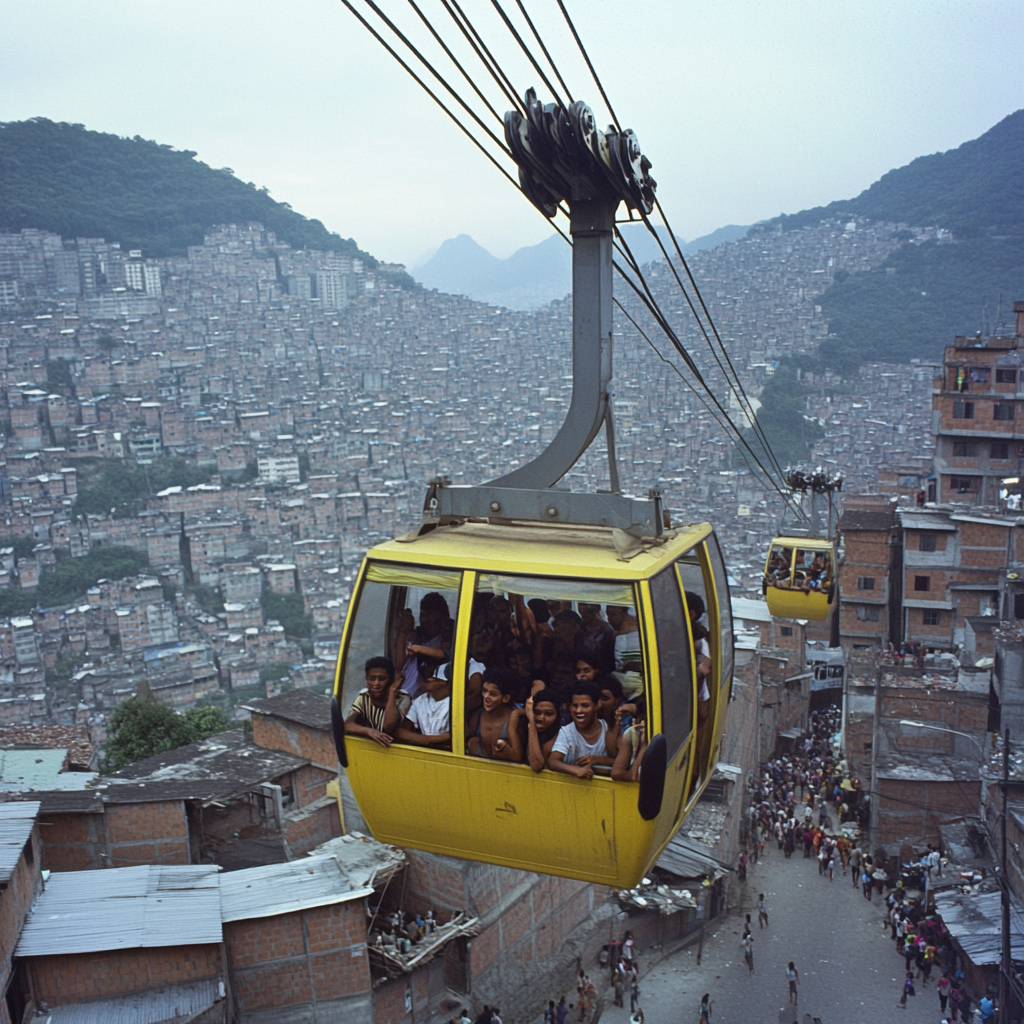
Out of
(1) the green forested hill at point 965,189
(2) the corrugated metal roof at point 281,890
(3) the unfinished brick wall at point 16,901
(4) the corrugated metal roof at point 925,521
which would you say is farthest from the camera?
(1) the green forested hill at point 965,189

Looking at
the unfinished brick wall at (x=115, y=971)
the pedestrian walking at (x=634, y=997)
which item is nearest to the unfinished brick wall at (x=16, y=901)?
the unfinished brick wall at (x=115, y=971)

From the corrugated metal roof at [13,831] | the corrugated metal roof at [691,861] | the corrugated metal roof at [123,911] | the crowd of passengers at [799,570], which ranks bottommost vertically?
the corrugated metal roof at [691,861]

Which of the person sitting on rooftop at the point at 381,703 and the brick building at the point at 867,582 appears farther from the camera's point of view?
the brick building at the point at 867,582

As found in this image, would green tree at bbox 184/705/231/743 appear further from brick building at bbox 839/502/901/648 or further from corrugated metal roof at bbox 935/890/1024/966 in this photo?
brick building at bbox 839/502/901/648

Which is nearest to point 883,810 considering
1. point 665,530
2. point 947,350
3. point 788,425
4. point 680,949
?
point 680,949

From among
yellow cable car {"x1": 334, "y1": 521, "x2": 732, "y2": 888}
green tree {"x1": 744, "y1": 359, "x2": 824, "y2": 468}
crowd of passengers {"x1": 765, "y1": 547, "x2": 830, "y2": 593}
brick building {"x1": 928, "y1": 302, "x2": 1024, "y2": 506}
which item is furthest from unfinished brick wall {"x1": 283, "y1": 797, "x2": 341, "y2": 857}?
green tree {"x1": 744, "y1": 359, "x2": 824, "y2": 468}

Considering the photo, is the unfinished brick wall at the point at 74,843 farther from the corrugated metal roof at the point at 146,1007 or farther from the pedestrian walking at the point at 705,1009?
the pedestrian walking at the point at 705,1009

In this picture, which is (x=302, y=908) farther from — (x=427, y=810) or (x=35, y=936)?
(x=427, y=810)

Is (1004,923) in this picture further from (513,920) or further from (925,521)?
(925,521)

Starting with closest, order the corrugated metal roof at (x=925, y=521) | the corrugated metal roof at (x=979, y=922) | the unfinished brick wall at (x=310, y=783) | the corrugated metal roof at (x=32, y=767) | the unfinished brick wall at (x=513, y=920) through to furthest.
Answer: the unfinished brick wall at (x=513, y=920)
the corrugated metal roof at (x=979, y=922)
the unfinished brick wall at (x=310, y=783)
the corrugated metal roof at (x=32, y=767)
the corrugated metal roof at (x=925, y=521)
